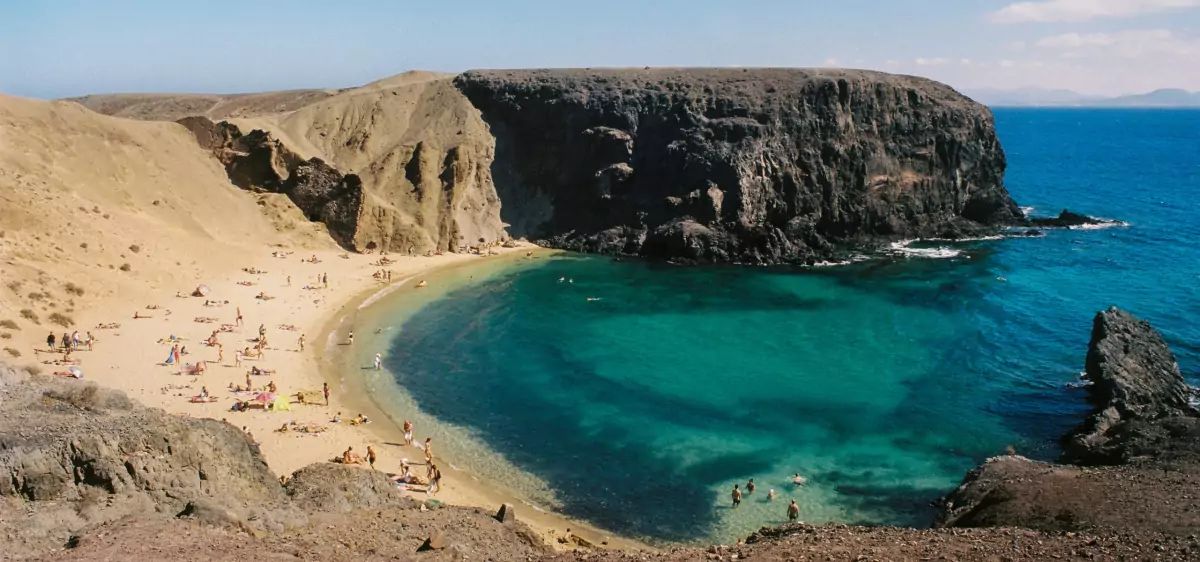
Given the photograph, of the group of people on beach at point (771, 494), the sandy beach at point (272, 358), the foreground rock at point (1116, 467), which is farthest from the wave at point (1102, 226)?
the sandy beach at point (272, 358)

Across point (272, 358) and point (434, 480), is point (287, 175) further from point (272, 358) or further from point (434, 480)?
point (434, 480)

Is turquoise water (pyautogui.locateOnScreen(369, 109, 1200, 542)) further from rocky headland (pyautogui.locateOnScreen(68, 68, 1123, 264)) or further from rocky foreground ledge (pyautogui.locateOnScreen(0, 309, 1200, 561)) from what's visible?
rocky foreground ledge (pyautogui.locateOnScreen(0, 309, 1200, 561))

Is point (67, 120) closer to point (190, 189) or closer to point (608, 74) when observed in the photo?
point (190, 189)

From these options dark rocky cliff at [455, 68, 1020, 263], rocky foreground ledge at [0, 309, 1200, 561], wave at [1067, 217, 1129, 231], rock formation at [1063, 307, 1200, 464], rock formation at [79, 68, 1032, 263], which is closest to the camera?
rocky foreground ledge at [0, 309, 1200, 561]

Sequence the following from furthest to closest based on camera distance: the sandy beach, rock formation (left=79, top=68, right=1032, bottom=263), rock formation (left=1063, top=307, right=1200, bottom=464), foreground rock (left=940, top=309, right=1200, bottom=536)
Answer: rock formation (left=79, top=68, right=1032, bottom=263) < the sandy beach < rock formation (left=1063, top=307, right=1200, bottom=464) < foreground rock (left=940, top=309, right=1200, bottom=536)

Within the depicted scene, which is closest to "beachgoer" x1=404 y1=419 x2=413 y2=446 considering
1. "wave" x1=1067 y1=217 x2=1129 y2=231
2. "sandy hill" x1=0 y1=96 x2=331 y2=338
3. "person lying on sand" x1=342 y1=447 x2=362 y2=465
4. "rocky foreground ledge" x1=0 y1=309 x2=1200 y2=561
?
"person lying on sand" x1=342 y1=447 x2=362 y2=465

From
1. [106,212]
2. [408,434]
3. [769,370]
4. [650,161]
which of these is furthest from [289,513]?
[650,161]
